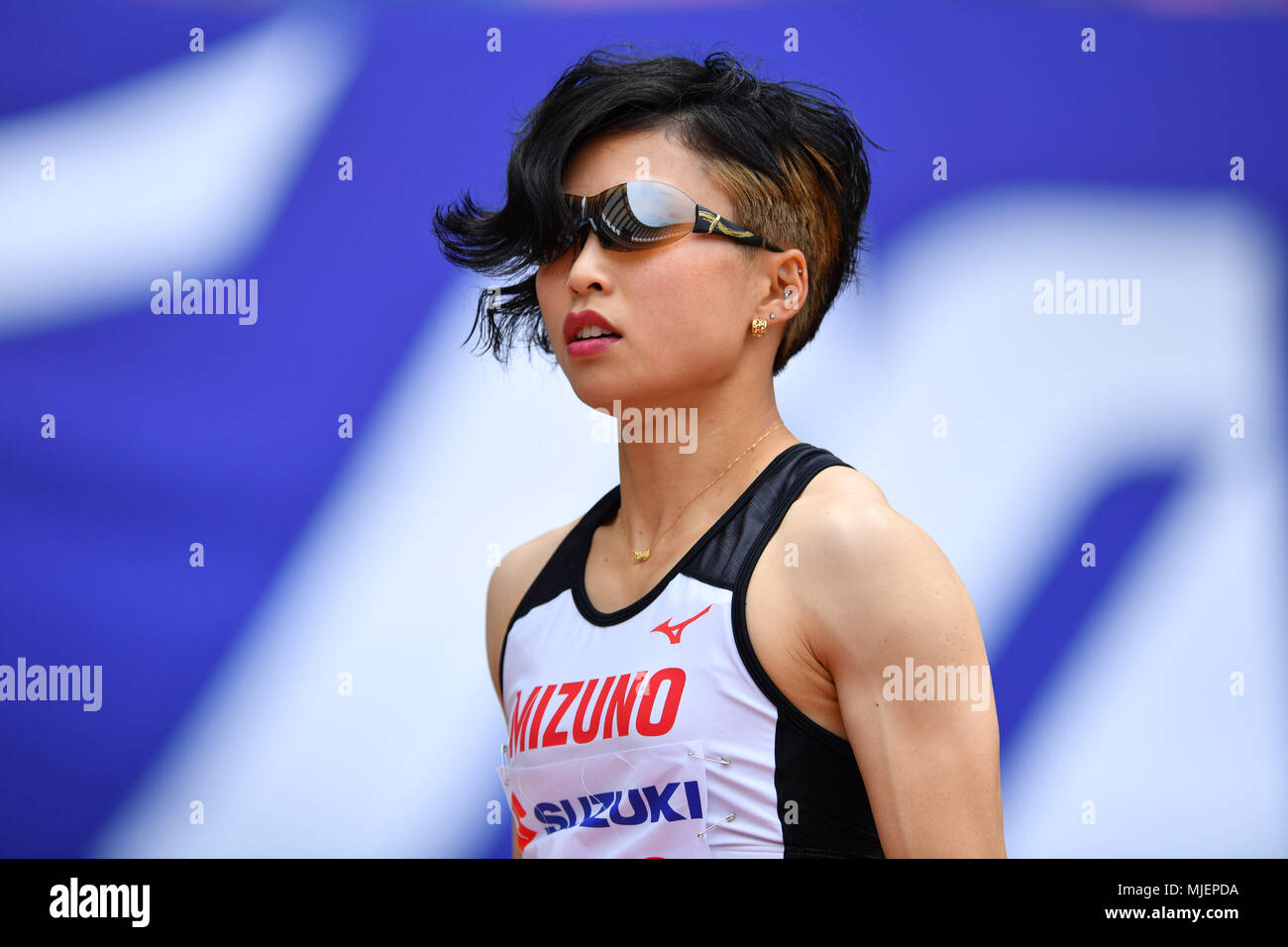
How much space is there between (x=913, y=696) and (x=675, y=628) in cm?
43

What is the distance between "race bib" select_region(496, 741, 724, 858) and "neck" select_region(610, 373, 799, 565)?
15.4 inches

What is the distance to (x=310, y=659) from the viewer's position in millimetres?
3316

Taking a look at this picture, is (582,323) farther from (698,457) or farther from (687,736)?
(687,736)

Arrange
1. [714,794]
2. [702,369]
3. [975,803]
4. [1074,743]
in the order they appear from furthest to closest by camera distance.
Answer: [1074,743]
[702,369]
[714,794]
[975,803]

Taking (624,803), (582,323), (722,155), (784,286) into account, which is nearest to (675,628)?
(624,803)

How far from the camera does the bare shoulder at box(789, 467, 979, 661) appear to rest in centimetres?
174

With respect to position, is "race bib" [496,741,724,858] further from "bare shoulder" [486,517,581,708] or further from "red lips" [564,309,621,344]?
"red lips" [564,309,621,344]

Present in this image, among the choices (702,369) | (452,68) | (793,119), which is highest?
(452,68)

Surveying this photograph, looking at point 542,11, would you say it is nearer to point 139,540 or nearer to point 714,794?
point 139,540

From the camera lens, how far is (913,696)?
5.62ft

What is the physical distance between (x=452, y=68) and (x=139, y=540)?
166 cm

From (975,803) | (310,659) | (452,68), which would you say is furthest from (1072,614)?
(452,68)

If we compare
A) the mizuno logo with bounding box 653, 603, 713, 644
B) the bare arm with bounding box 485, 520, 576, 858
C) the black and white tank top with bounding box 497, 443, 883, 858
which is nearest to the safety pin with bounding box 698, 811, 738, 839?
the black and white tank top with bounding box 497, 443, 883, 858

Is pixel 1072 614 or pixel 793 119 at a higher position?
pixel 793 119
